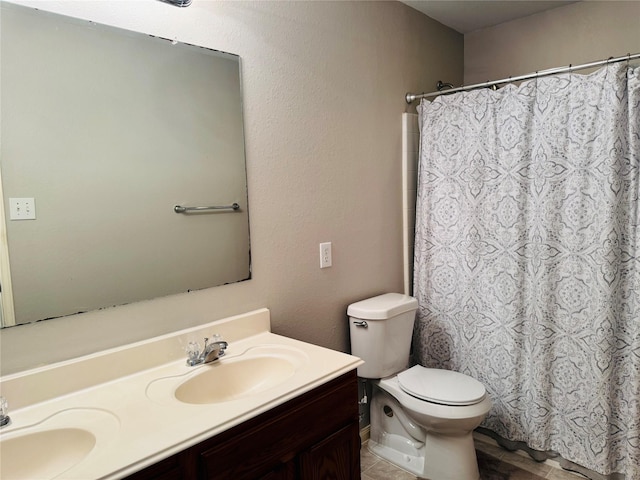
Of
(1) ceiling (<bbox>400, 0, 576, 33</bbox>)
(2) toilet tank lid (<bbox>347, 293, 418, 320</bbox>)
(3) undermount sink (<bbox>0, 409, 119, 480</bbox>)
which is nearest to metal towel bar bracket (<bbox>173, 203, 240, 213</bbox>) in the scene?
(3) undermount sink (<bbox>0, 409, 119, 480</bbox>)

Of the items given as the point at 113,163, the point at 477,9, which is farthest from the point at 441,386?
the point at 477,9

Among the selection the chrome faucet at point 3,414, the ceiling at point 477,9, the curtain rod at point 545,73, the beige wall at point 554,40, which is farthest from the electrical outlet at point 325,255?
the beige wall at point 554,40

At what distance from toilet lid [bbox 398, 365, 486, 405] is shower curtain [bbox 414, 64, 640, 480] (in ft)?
1.02

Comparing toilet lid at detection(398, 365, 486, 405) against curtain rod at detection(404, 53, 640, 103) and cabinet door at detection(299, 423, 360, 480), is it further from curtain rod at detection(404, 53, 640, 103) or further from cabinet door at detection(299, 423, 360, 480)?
curtain rod at detection(404, 53, 640, 103)

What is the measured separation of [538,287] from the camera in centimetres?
207

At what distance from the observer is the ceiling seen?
2.47 metres

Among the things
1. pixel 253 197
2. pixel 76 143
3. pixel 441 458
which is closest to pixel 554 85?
pixel 253 197

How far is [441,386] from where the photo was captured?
6.61ft

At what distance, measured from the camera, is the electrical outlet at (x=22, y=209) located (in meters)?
1.15

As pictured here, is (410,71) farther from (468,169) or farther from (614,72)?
(614,72)

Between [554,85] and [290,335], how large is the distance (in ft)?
5.54

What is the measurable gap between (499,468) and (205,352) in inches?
64.9

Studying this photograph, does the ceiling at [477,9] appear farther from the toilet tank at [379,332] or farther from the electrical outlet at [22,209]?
the electrical outlet at [22,209]

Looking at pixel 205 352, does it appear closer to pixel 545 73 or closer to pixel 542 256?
pixel 542 256
